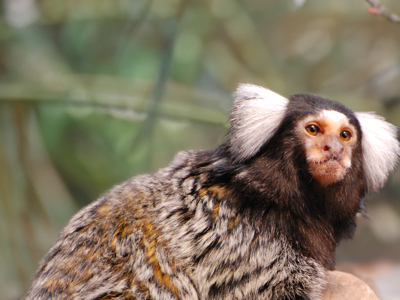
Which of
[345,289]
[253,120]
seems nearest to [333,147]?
[253,120]

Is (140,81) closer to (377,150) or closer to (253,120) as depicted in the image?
(253,120)

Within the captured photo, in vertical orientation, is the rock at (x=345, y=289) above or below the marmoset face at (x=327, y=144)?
below

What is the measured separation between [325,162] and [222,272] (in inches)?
25.1

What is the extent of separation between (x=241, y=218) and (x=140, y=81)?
2642 millimetres

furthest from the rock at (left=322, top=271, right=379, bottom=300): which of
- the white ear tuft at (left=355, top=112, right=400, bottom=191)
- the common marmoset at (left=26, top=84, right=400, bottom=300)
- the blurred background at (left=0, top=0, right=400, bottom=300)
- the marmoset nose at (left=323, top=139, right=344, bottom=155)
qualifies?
the blurred background at (left=0, top=0, right=400, bottom=300)

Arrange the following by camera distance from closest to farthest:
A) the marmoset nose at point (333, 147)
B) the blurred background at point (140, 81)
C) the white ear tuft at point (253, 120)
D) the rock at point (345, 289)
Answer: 1. the marmoset nose at point (333, 147)
2. the white ear tuft at point (253, 120)
3. the rock at point (345, 289)
4. the blurred background at point (140, 81)

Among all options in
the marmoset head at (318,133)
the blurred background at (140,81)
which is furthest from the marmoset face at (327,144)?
the blurred background at (140,81)

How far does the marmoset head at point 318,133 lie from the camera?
2.09 metres

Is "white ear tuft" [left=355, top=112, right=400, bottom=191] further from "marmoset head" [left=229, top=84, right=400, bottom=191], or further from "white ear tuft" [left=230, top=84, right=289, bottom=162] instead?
"white ear tuft" [left=230, top=84, right=289, bottom=162]

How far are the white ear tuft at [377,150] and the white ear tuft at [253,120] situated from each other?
42 cm

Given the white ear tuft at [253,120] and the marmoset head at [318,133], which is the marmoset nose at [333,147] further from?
the white ear tuft at [253,120]

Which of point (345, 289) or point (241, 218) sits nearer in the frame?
point (241, 218)

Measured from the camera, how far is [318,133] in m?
2.13

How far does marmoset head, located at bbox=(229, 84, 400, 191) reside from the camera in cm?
209
